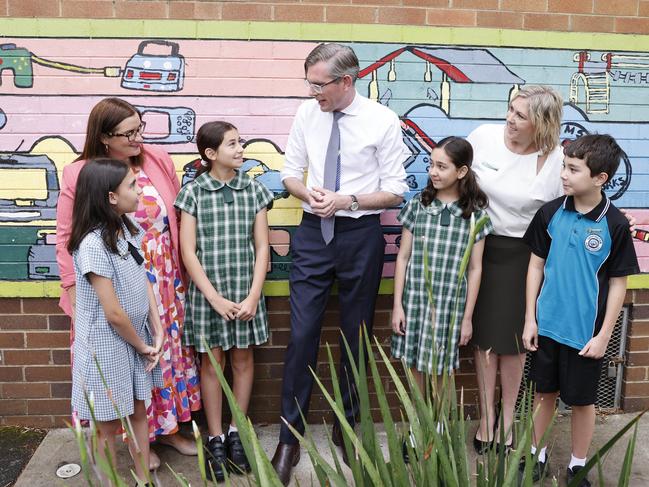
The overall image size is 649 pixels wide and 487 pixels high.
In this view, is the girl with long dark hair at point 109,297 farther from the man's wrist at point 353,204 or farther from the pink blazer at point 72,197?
the man's wrist at point 353,204

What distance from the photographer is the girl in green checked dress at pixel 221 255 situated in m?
3.08

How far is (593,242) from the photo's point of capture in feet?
9.09

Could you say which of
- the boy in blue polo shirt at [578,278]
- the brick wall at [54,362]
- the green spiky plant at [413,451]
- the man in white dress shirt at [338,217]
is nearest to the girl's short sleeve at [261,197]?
the man in white dress shirt at [338,217]

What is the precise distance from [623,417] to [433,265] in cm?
176

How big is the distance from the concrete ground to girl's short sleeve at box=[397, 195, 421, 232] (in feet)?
4.14

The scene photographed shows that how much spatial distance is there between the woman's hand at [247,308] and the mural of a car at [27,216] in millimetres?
1137

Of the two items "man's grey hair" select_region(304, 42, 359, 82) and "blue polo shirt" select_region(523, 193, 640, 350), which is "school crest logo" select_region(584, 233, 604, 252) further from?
"man's grey hair" select_region(304, 42, 359, 82)

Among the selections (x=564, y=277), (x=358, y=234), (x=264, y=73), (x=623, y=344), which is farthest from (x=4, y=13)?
(x=623, y=344)

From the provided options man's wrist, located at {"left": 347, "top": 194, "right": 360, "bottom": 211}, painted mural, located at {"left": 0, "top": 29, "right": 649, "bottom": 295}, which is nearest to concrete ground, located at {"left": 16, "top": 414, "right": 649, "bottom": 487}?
painted mural, located at {"left": 0, "top": 29, "right": 649, "bottom": 295}

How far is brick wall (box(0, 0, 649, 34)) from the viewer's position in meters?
3.33

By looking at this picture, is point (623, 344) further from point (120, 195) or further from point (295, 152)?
point (120, 195)

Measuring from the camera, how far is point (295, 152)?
3275 mm

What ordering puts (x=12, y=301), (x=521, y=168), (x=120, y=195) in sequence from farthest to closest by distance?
(x=12, y=301)
(x=521, y=168)
(x=120, y=195)

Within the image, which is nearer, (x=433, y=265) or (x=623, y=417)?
(x=433, y=265)
